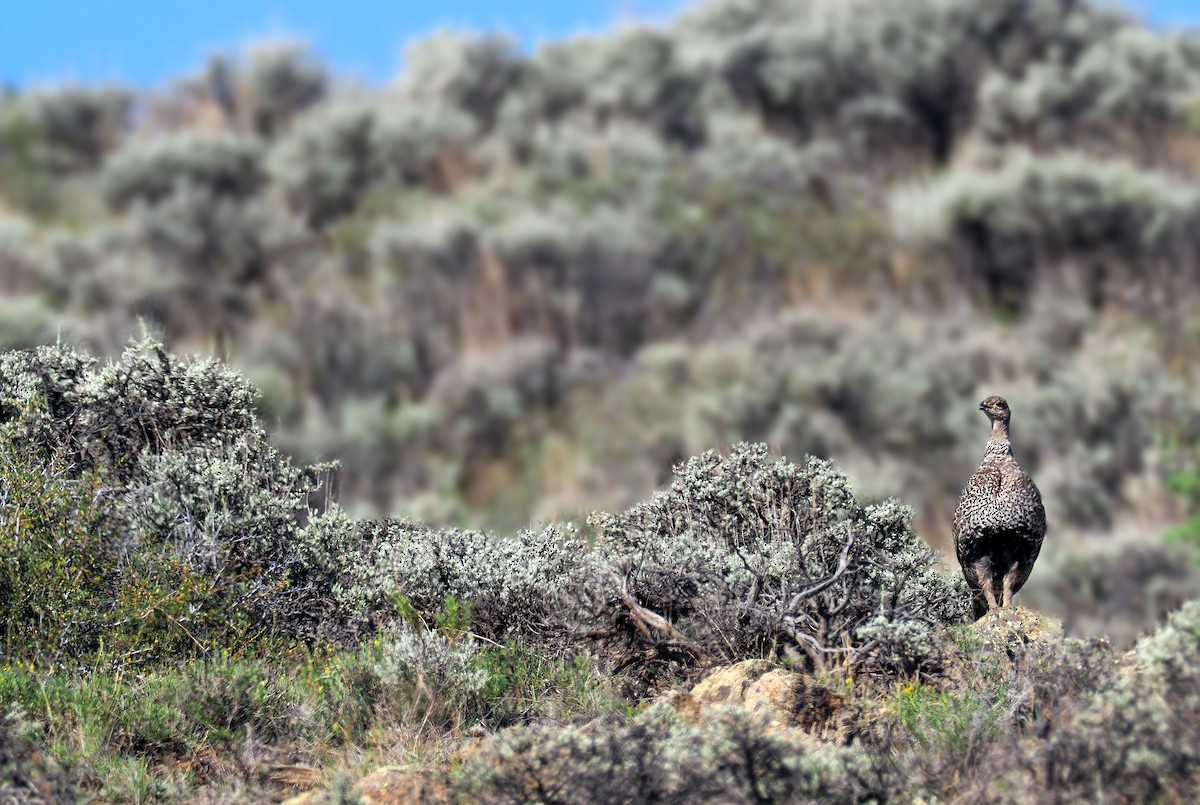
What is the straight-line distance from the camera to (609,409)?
955 inches

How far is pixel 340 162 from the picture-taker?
3344 cm

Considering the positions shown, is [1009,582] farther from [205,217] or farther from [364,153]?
[364,153]

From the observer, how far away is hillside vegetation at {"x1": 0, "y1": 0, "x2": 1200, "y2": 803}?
587cm

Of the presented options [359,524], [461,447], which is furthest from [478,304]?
[359,524]

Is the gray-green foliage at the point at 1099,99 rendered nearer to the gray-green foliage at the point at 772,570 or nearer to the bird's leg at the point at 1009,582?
the gray-green foliage at the point at 772,570

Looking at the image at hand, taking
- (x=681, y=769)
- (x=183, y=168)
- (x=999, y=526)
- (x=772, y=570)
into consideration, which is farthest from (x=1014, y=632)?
(x=183, y=168)

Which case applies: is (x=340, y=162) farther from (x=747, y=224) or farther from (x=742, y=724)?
(x=742, y=724)

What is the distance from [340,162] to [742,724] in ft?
97.6

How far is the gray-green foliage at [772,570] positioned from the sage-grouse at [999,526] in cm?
32

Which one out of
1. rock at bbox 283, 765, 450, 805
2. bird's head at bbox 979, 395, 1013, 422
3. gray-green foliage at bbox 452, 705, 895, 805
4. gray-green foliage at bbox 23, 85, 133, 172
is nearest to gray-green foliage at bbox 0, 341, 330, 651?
rock at bbox 283, 765, 450, 805

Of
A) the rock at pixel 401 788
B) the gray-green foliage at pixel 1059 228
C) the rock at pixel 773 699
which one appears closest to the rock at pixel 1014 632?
the rock at pixel 773 699

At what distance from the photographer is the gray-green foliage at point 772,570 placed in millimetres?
6789

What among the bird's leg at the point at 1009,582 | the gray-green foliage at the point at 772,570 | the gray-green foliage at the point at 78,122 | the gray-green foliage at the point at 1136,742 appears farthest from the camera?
the gray-green foliage at the point at 78,122

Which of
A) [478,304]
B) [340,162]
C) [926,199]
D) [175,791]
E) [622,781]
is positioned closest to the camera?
[622,781]
